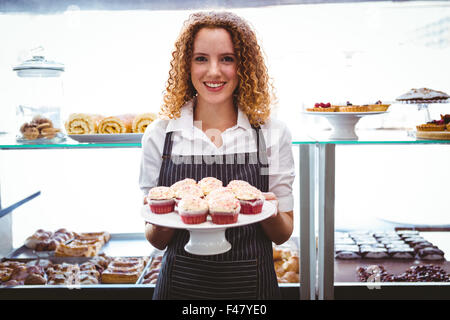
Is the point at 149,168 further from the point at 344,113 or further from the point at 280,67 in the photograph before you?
the point at 280,67

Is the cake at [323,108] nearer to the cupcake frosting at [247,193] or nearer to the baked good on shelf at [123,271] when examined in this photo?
the cupcake frosting at [247,193]

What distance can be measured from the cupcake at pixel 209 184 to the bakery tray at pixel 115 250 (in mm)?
1277

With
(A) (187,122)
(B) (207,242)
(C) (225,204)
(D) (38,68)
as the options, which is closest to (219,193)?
(C) (225,204)

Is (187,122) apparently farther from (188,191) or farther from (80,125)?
(80,125)

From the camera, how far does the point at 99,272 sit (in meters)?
2.79

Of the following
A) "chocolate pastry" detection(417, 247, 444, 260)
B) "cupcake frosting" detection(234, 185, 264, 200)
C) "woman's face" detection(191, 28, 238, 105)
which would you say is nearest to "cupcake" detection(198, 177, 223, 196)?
"cupcake frosting" detection(234, 185, 264, 200)

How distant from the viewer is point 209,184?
192cm

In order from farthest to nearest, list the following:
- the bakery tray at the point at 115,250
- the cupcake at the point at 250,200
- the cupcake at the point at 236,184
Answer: the bakery tray at the point at 115,250 → the cupcake at the point at 236,184 → the cupcake at the point at 250,200

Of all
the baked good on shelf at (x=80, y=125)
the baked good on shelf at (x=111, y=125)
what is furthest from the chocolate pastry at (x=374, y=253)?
the baked good on shelf at (x=80, y=125)

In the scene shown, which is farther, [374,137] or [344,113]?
[374,137]

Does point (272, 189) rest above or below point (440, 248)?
above

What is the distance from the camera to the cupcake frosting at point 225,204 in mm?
1636
